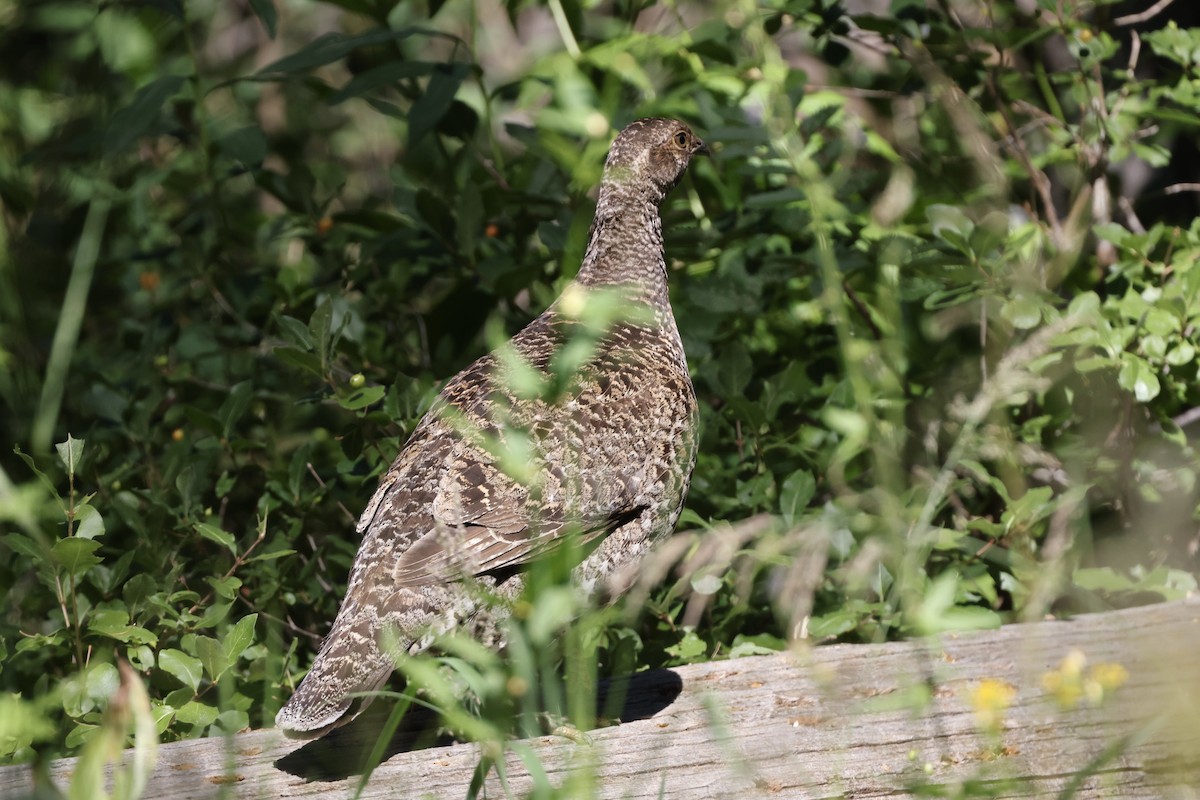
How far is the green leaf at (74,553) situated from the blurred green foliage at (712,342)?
0.06 ft

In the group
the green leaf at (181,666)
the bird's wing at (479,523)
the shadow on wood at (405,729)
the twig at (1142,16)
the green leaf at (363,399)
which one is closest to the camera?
the shadow on wood at (405,729)

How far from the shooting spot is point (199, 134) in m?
5.47

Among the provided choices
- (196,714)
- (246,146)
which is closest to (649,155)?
(246,146)

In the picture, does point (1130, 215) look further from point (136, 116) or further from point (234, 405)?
point (136, 116)

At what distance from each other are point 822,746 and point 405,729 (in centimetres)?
111

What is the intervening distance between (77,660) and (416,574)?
994 millimetres

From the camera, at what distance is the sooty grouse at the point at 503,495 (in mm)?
3164

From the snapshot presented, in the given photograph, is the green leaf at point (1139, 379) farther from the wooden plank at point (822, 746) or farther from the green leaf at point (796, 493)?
the green leaf at point (796, 493)

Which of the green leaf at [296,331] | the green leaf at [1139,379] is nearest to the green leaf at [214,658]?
the green leaf at [296,331]

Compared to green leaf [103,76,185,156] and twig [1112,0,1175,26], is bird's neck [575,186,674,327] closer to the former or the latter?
green leaf [103,76,185,156]

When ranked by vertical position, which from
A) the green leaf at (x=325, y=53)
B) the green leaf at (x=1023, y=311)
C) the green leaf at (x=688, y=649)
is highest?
the green leaf at (x=325, y=53)

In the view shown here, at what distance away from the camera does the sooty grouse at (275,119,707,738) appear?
3.16 metres

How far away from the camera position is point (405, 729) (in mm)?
3418

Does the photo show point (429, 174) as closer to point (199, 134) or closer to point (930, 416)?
point (199, 134)
